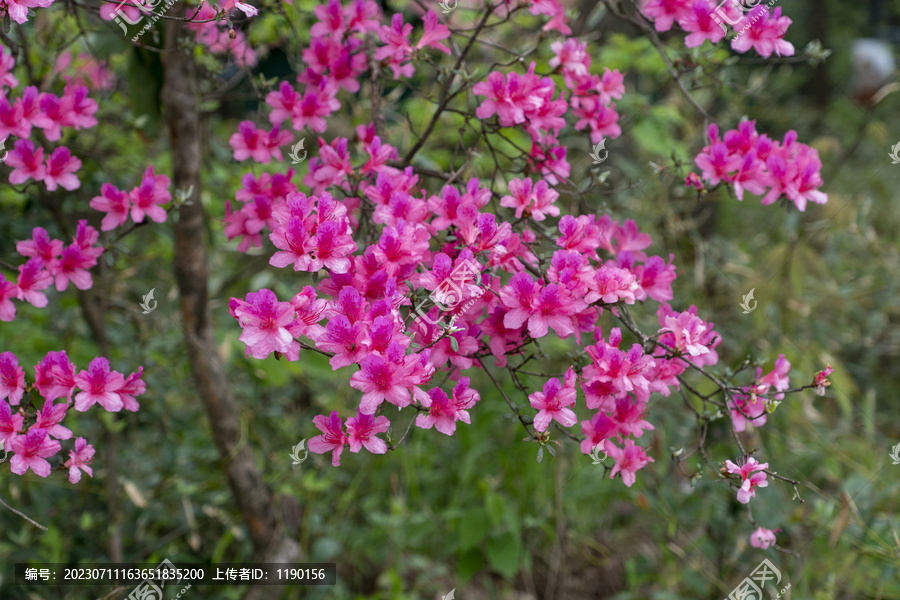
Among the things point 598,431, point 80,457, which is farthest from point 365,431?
point 80,457

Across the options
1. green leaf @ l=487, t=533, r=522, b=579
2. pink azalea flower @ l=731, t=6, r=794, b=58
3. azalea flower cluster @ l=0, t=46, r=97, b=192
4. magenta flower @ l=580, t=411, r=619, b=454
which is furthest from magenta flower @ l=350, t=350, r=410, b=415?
green leaf @ l=487, t=533, r=522, b=579

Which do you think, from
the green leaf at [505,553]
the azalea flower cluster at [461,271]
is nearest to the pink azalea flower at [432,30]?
the azalea flower cluster at [461,271]

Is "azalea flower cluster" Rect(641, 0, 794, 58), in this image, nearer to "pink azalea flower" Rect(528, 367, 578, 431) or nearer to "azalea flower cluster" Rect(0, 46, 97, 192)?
"pink azalea flower" Rect(528, 367, 578, 431)

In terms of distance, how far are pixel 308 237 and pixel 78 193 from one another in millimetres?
1217

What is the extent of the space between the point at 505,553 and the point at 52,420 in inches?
50.1

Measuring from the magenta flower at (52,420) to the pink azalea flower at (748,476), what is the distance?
0.93 metres

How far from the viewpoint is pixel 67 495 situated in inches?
72.7

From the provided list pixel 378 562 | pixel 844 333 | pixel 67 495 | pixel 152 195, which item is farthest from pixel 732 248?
pixel 67 495

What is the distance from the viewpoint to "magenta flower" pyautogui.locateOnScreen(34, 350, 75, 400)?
98cm

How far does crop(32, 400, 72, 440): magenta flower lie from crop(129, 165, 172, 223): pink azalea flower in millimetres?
335

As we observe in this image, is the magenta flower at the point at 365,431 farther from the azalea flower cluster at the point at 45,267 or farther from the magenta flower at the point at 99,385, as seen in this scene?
the azalea flower cluster at the point at 45,267

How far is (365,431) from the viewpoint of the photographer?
2.91 ft

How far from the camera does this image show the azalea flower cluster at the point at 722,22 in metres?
1.10

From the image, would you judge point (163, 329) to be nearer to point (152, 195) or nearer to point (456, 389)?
point (152, 195)
